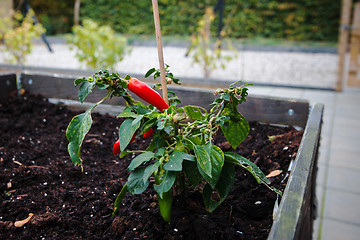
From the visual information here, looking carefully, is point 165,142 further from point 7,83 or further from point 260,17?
point 260,17

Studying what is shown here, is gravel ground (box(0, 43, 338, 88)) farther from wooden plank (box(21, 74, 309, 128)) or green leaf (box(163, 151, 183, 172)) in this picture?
green leaf (box(163, 151, 183, 172))

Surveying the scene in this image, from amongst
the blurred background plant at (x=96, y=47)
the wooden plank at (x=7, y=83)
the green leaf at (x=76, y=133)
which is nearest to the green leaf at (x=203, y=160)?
the green leaf at (x=76, y=133)

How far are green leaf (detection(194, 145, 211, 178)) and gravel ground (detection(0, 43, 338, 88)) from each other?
3.54 metres

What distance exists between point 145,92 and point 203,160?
225mm

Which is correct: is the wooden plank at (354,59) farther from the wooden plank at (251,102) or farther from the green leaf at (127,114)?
the green leaf at (127,114)

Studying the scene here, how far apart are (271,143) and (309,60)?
218 inches

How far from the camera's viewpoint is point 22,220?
1.04 metres

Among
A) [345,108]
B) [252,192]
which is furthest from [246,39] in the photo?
[252,192]

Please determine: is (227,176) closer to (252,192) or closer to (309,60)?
(252,192)

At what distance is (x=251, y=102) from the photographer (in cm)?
156

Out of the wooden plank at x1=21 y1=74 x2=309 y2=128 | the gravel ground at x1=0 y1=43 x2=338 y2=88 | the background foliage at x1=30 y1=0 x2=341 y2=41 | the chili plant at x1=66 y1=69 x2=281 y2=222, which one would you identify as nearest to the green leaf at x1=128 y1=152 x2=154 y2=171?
the chili plant at x1=66 y1=69 x2=281 y2=222

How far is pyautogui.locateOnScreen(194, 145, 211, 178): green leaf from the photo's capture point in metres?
0.78

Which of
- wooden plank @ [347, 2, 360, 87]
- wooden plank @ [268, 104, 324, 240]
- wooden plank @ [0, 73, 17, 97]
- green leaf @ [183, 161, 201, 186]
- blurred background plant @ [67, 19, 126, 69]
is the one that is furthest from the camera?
wooden plank @ [347, 2, 360, 87]

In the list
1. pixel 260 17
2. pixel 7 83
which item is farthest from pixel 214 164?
pixel 260 17
